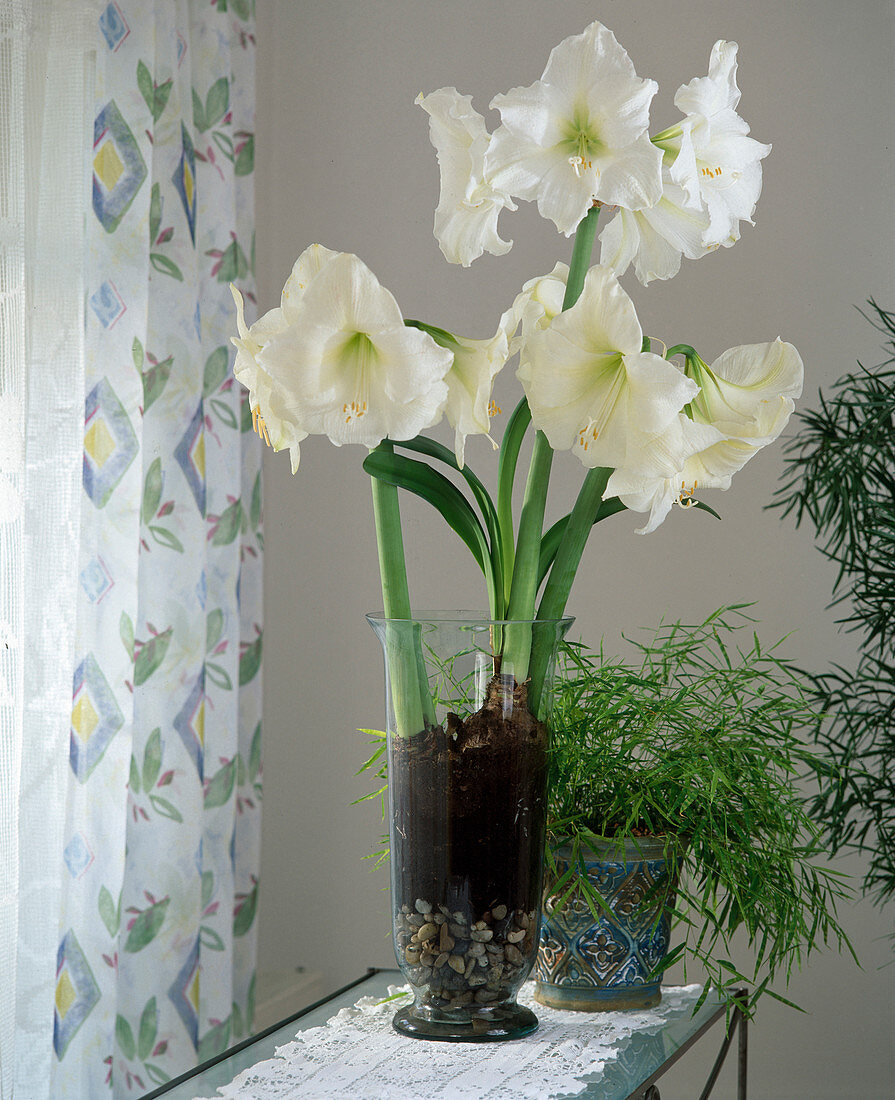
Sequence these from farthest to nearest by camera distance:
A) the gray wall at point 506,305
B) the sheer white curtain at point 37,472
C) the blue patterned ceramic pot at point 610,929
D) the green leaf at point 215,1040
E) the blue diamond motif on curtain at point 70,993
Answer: the gray wall at point 506,305
the green leaf at point 215,1040
the blue diamond motif on curtain at point 70,993
the sheer white curtain at point 37,472
the blue patterned ceramic pot at point 610,929

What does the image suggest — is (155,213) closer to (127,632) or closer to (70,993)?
(127,632)

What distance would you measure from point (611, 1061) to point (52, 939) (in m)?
0.87

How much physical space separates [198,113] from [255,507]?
2.34 feet

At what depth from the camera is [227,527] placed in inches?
75.9

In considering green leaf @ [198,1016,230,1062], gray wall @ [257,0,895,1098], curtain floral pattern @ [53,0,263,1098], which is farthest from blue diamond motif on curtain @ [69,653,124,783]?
gray wall @ [257,0,895,1098]

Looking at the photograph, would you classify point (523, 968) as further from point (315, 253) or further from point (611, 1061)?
point (315, 253)

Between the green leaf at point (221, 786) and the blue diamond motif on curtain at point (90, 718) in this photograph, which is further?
the green leaf at point (221, 786)

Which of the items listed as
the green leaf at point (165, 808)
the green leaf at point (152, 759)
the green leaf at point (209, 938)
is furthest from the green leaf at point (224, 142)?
the green leaf at point (209, 938)

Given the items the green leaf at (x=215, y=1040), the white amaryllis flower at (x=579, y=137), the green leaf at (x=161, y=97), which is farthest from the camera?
the green leaf at (x=215, y=1040)

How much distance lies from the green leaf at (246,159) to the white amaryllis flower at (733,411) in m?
1.46

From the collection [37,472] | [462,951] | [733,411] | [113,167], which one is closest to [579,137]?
[733,411]

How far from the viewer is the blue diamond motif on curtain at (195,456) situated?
1808 millimetres

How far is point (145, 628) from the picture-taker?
67.7 inches

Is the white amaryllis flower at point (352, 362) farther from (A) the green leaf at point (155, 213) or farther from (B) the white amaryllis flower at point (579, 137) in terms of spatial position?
(A) the green leaf at point (155, 213)
